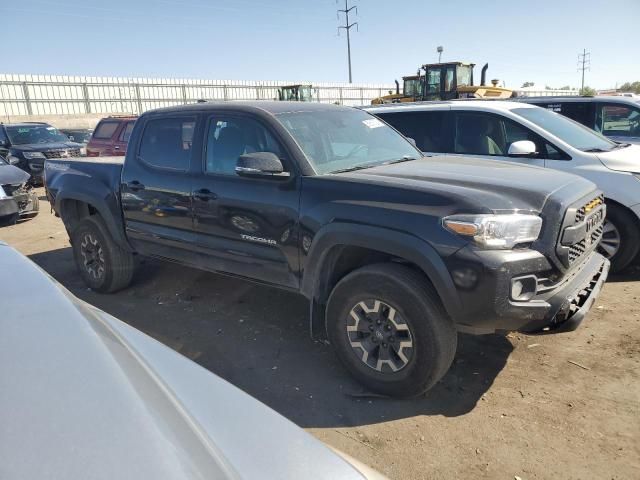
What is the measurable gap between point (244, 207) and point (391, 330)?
1470 mm

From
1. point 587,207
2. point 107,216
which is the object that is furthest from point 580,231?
point 107,216

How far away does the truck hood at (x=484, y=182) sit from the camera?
2910 millimetres

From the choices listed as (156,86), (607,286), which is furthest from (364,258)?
(156,86)

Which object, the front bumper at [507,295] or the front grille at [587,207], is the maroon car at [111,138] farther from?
the front bumper at [507,295]

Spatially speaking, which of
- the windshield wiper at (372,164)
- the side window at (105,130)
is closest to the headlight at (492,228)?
the windshield wiper at (372,164)

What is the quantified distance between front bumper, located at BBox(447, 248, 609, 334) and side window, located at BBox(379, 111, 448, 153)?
3630mm

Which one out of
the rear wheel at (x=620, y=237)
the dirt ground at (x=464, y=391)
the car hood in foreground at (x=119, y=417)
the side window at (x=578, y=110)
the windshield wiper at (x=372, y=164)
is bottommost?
the dirt ground at (x=464, y=391)

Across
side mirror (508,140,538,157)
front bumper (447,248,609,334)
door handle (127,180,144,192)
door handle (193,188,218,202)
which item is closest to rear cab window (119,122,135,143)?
door handle (127,180,144,192)

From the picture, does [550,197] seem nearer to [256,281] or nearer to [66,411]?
[256,281]

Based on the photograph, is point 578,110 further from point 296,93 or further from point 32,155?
point 296,93

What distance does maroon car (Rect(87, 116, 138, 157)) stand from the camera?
11805mm

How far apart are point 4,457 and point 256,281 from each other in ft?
9.36

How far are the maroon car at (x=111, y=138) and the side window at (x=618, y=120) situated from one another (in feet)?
32.0

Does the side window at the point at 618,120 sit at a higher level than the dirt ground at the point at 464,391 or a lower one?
higher
